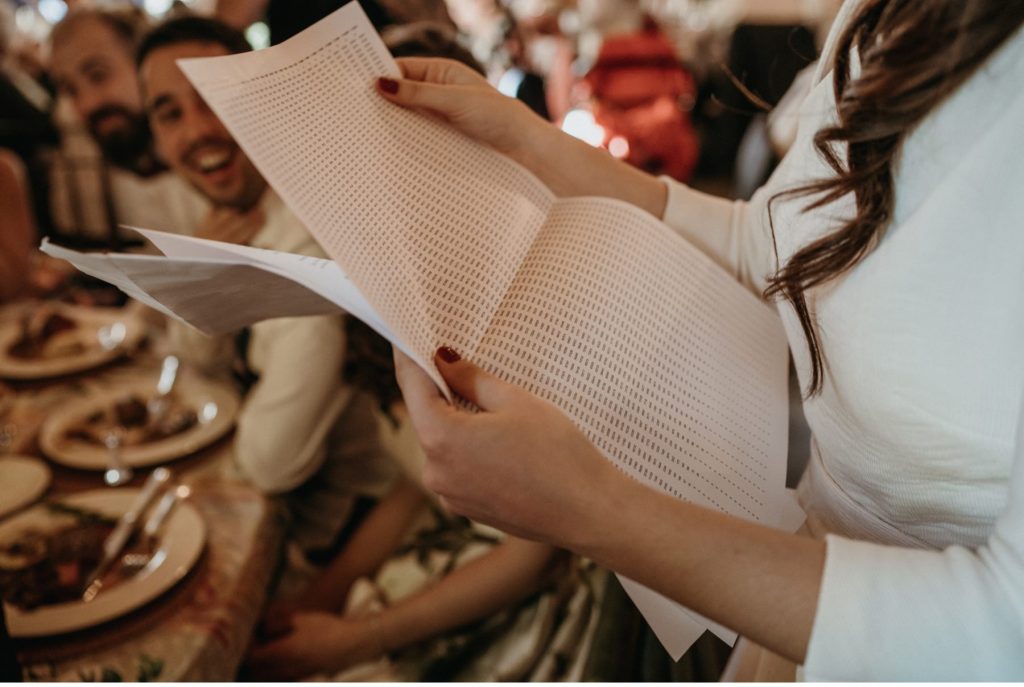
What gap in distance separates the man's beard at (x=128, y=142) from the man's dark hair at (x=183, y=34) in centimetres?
134

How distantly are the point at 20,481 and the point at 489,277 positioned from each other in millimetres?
977

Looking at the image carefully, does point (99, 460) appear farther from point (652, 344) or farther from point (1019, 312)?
point (1019, 312)

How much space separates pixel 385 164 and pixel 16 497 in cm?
91

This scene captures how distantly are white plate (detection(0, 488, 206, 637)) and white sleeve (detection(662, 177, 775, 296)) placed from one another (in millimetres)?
787

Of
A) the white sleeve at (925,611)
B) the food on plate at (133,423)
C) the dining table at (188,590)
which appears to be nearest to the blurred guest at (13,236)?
the dining table at (188,590)

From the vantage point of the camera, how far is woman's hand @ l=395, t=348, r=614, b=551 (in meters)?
0.54

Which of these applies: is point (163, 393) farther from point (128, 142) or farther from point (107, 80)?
point (128, 142)

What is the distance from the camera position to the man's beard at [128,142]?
9.19 feet

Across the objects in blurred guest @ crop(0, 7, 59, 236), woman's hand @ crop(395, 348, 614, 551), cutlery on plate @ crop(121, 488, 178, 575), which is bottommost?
blurred guest @ crop(0, 7, 59, 236)

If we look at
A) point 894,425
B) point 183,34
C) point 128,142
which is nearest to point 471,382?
point 894,425

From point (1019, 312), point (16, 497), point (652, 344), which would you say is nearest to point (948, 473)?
point (1019, 312)

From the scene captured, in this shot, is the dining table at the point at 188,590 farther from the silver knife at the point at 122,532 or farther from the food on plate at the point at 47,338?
the food on plate at the point at 47,338

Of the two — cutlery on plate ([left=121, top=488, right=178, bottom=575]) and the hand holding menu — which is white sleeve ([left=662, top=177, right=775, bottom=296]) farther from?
cutlery on plate ([left=121, top=488, right=178, bottom=575])

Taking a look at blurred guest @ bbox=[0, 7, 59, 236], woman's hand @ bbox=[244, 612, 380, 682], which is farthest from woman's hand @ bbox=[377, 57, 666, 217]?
blurred guest @ bbox=[0, 7, 59, 236]
